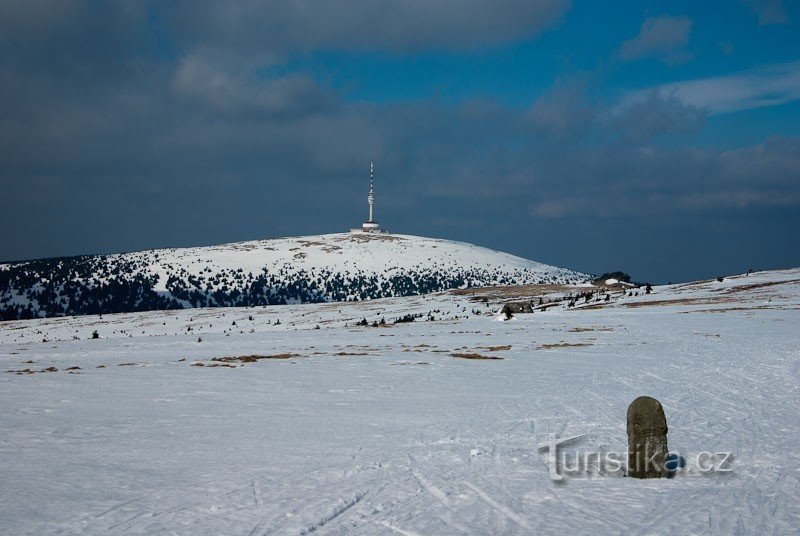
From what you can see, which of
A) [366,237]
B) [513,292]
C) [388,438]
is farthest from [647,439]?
[366,237]

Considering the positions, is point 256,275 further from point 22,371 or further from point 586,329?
point 22,371

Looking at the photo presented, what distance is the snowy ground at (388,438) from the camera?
8.65m

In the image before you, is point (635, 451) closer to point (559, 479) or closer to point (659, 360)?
point (559, 479)

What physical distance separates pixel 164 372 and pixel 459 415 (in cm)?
1306

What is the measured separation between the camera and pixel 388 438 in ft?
43.1

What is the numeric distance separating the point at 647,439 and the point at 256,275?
119 m

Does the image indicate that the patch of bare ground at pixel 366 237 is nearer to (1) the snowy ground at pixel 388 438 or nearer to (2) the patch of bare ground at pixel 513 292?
(2) the patch of bare ground at pixel 513 292

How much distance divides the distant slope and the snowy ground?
70549 mm

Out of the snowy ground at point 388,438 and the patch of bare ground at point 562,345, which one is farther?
the patch of bare ground at point 562,345

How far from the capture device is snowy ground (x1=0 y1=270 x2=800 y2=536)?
8648mm

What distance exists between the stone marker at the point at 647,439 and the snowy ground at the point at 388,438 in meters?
0.24

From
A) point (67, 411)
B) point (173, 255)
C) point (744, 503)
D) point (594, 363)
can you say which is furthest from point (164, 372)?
point (173, 255)

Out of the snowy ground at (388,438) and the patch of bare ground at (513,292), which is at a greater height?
the patch of bare ground at (513,292)

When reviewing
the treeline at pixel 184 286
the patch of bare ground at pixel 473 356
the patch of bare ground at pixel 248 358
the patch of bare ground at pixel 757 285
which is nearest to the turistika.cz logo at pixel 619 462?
the patch of bare ground at pixel 473 356
